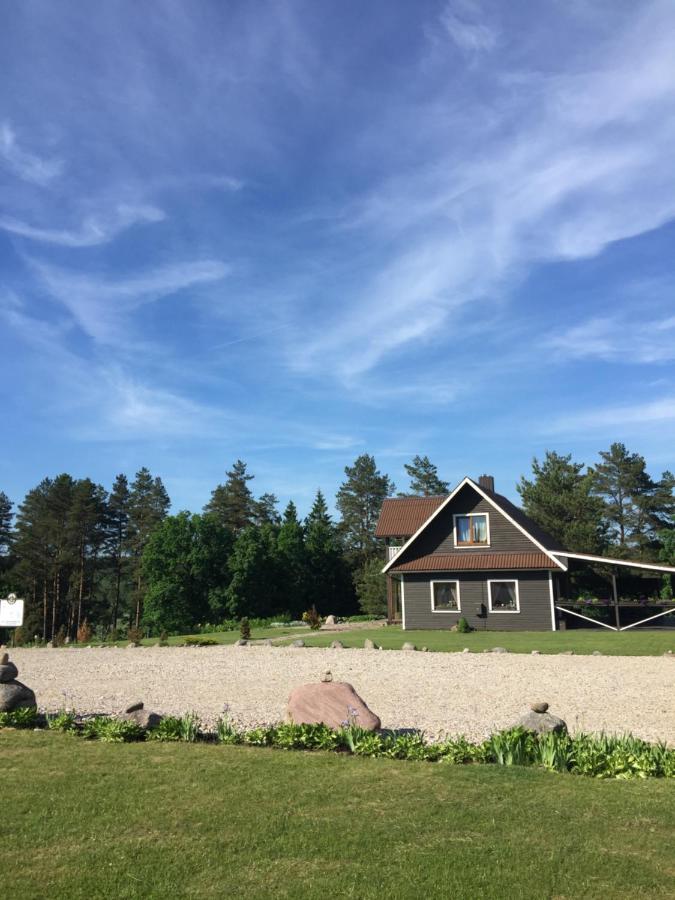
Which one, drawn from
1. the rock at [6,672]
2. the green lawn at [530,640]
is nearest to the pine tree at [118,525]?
the green lawn at [530,640]

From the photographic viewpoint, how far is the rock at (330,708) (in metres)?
9.58

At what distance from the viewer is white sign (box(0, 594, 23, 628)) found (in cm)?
1001

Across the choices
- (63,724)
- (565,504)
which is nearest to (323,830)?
(63,724)

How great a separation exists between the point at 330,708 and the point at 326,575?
162 feet

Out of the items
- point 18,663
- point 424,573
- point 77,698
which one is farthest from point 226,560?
point 77,698

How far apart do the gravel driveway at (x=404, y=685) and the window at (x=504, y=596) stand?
9522mm

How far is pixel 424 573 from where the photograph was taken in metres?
31.7

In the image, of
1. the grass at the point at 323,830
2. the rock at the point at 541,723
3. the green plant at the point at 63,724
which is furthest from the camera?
the green plant at the point at 63,724

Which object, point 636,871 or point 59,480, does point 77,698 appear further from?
point 59,480

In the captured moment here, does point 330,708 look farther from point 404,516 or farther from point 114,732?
point 404,516

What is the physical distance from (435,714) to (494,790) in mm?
4740

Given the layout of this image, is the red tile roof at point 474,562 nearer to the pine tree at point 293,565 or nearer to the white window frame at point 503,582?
the white window frame at point 503,582

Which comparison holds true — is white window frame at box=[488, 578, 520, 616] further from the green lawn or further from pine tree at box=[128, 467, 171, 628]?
pine tree at box=[128, 467, 171, 628]

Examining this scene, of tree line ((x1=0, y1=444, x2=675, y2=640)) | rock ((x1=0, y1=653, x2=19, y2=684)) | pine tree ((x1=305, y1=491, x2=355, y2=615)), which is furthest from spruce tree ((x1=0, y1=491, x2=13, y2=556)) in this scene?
rock ((x1=0, y1=653, x2=19, y2=684))
